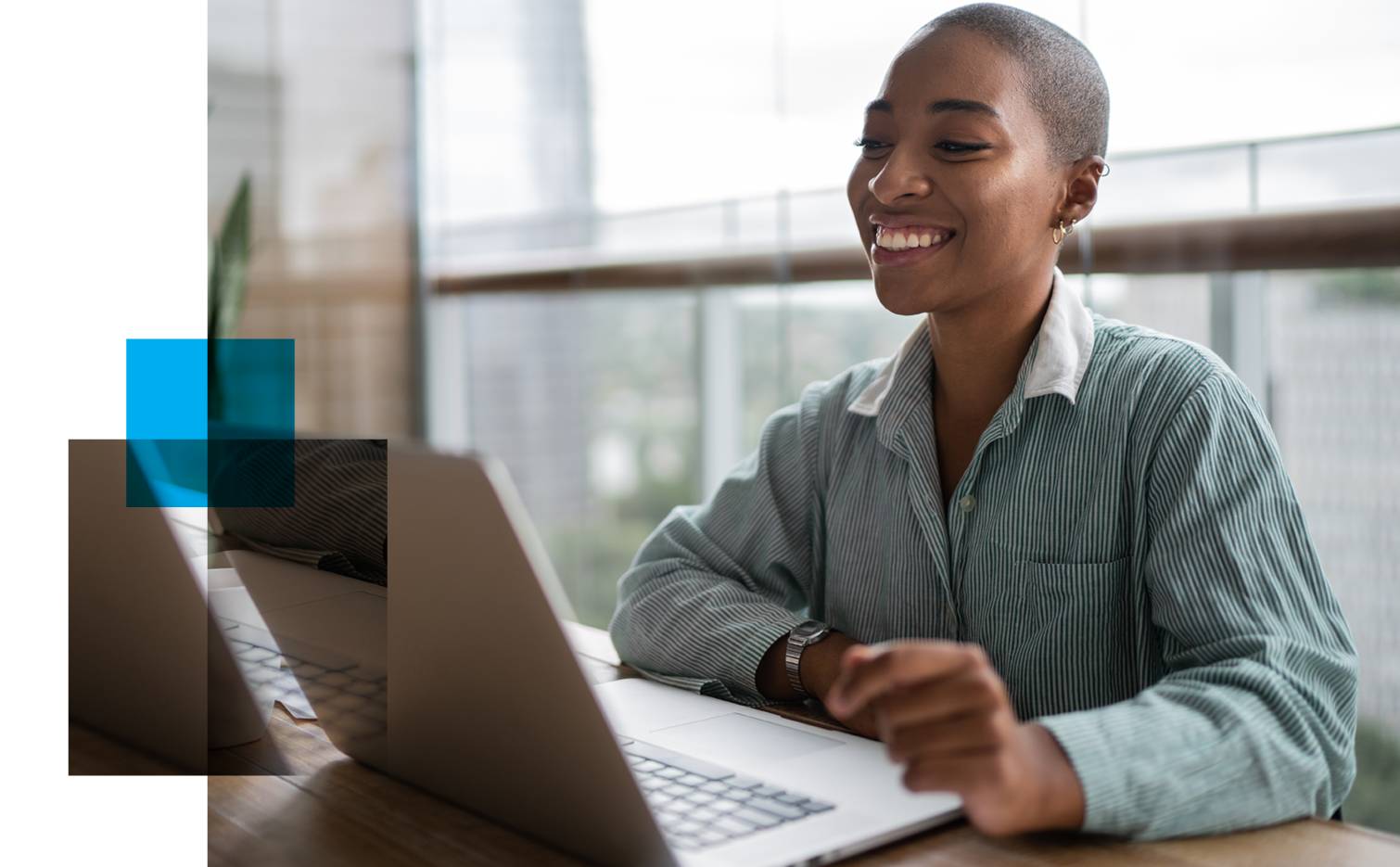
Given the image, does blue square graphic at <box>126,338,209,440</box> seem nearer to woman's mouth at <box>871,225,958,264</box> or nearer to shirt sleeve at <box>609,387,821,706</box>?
shirt sleeve at <box>609,387,821,706</box>

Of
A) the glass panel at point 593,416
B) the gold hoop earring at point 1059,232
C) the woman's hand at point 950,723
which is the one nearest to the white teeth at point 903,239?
the gold hoop earring at point 1059,232

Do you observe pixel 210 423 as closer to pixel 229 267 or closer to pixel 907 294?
pixel 907 294

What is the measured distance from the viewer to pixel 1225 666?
2.83 ft

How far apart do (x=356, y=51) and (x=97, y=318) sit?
5.00ft

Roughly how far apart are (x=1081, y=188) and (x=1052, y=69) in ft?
0.41

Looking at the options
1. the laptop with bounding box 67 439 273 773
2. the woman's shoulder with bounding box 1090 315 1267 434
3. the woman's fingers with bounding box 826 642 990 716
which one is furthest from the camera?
the woman's shoulder with bounding box 1090 315 1267 434

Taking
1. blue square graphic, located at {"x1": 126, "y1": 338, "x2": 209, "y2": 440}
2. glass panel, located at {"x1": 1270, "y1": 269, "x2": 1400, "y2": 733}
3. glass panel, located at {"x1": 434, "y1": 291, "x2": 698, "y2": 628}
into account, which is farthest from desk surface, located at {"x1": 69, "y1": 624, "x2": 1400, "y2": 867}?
glass panel, located at {"x1": 434, "y1": 291, "x2": 698, "y2": 628}

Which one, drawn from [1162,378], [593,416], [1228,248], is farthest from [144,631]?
[593,416]

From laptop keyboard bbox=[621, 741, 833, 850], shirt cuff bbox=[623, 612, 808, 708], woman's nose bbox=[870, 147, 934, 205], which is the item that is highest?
woman's nose bbox=[870, 147, 934, 205]

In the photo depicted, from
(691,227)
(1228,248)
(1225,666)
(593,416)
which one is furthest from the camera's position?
(593,416)

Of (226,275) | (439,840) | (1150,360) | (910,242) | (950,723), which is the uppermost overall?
(226,275)

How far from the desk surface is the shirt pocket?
0.28m

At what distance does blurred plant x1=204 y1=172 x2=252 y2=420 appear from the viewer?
3479 millimetres

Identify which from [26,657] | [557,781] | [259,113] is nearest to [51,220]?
[259,113]
